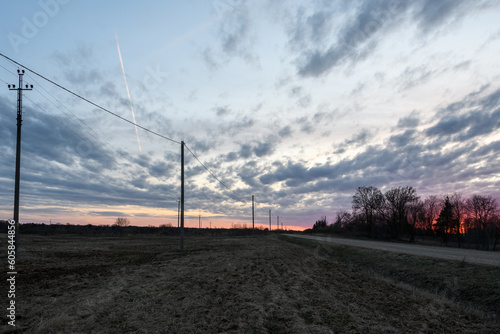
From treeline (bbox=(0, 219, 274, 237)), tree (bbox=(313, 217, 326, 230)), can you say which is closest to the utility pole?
treeline (bbox=(0, 219, 274, 237))

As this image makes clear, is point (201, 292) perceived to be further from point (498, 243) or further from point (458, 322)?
point (498, 243)

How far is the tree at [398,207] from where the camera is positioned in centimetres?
8631

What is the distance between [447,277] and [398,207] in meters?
81.1

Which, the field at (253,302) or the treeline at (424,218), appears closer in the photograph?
the field at (253,302)

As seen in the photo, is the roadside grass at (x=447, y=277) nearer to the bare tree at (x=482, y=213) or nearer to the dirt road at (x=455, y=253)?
the dirt road at (x=455, y=253)

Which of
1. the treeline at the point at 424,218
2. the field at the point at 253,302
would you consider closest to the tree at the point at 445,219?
the treeline at the point at 424,218

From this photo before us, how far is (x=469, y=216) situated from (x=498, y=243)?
67.8 ft

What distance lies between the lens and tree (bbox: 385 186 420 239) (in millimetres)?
86312

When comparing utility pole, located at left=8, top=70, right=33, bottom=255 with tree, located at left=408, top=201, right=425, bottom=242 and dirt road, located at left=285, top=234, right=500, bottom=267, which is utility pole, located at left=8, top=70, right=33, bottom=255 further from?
tree, located at left=408, top=201, right=425, bottom=242

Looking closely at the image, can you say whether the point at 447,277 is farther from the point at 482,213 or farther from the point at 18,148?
the point at 482,213

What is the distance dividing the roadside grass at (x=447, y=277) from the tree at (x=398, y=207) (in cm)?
7295

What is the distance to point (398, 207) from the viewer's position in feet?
287

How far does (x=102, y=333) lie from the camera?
22.9ft

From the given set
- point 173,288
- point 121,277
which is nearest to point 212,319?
point 173,288
